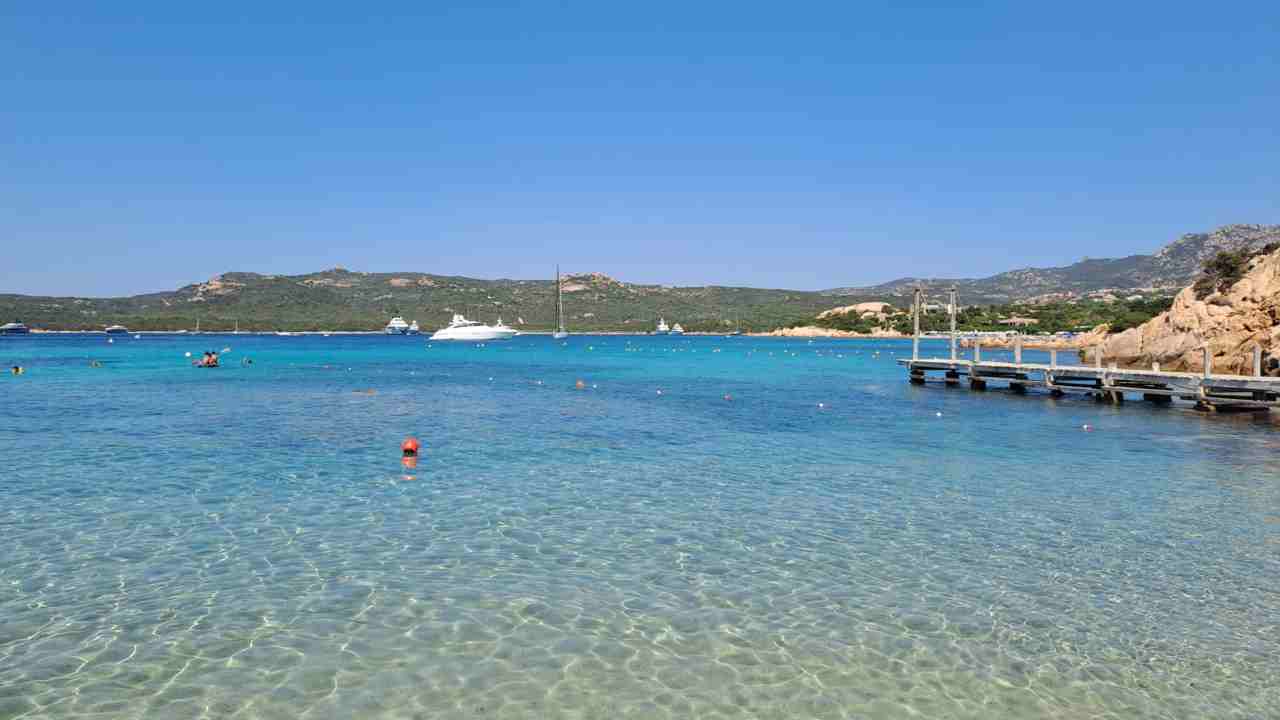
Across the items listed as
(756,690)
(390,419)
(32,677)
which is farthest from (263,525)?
(390,419)

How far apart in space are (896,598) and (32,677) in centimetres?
1001

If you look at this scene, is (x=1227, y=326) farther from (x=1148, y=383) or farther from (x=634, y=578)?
(x=634, y=578)

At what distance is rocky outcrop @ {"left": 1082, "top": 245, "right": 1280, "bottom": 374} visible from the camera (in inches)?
1960

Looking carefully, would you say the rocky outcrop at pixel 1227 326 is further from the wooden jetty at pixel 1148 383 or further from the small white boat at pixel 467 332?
the small white boat at pixel 467 332

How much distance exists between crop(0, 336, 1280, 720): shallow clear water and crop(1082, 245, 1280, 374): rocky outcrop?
27.4m

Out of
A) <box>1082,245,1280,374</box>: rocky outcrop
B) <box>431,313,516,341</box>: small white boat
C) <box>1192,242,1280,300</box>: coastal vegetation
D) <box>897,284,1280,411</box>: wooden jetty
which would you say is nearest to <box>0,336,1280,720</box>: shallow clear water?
<box>897,284,1280,411</box>: wooden jetty

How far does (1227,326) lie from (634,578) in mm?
54606

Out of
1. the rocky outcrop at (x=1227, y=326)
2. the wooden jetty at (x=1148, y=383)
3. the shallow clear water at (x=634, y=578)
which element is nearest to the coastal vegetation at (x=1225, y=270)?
the rocky outcrop at (x=1227, y=326)

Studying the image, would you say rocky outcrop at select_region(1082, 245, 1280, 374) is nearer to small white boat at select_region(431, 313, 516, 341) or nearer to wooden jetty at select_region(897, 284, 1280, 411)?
wooden jetty at select_region(897, 284, 1280, 411)

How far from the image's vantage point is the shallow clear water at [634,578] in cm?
876

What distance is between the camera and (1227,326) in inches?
2087

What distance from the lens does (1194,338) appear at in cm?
5591

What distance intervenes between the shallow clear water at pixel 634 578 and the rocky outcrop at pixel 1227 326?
27412 mm

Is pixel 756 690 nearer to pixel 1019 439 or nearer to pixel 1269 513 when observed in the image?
pixel 1269 513
